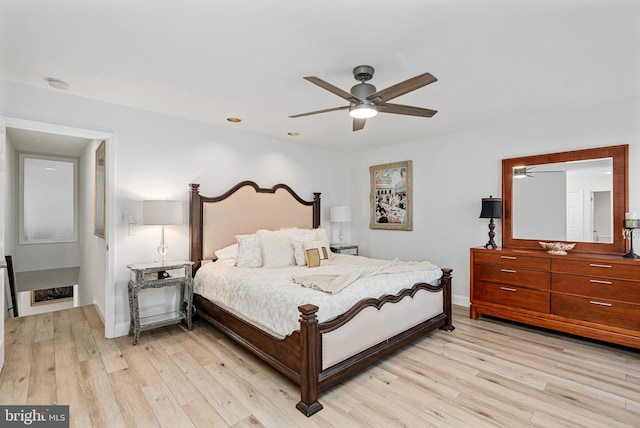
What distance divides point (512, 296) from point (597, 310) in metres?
0.73

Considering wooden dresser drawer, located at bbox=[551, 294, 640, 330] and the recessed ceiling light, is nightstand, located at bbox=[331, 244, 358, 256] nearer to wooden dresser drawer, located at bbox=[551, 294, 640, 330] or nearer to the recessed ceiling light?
wooden dresser drawer, located at bbox=[551, 294, 640, 330]

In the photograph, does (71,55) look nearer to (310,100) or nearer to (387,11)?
(310,100)

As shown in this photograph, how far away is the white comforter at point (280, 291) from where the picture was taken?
241 cm

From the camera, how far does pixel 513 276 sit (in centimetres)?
360

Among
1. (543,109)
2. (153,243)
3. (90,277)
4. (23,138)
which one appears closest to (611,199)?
(543,109)

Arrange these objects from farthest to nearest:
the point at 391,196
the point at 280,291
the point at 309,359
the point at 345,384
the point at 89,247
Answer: the point at 391,196 < the point at 89,247 < the point at 280,291 < the point at 345,384 < the point at 309,359

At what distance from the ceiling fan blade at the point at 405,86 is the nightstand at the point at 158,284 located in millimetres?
2681

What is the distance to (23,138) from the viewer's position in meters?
4.41

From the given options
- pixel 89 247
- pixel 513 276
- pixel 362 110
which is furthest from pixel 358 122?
pixel 89 247

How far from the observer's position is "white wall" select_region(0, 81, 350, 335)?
306 cm

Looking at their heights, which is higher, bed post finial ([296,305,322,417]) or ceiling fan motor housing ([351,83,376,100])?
ceiling fan motor housing ([351,83,376,100])

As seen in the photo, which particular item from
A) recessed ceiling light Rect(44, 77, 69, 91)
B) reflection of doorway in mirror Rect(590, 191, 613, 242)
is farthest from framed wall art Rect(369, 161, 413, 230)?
recessed ceiling light Rect(44, 77, 69, 91)

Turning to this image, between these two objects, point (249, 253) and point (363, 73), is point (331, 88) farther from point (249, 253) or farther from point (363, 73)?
point (249, 253)

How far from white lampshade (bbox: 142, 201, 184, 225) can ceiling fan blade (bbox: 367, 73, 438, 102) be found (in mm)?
2354
